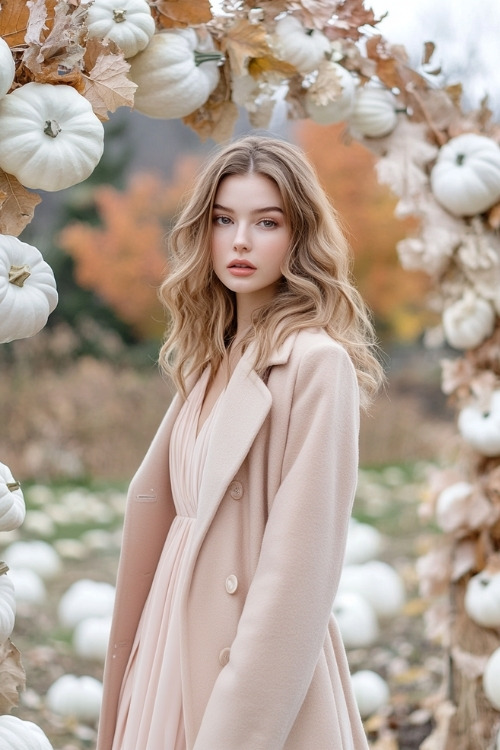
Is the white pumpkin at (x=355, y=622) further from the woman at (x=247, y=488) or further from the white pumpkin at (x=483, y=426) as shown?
the woman at (x=247, y=488)

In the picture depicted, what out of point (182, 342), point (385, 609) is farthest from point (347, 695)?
point (385, 609)

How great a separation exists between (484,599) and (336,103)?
1541 mm

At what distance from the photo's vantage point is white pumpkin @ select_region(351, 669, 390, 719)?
11.9ft

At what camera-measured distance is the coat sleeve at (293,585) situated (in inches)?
61.5

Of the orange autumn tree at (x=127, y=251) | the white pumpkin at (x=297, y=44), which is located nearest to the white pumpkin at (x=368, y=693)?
the white pumpkin at (x=297, y=44)

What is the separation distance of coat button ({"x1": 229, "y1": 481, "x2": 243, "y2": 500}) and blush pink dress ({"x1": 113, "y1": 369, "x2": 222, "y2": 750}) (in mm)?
118

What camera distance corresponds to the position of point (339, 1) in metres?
2.54

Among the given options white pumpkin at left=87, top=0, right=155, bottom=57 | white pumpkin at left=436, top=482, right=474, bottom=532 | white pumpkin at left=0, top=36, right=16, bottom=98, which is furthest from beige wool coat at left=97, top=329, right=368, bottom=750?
white pumpkin at left=436, top=482, right=474, bottom=532

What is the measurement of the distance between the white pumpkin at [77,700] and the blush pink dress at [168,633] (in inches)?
66.7

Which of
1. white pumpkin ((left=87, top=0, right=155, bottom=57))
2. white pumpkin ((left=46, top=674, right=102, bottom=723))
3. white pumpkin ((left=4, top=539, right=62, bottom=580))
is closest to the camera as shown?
white pumpkin ((left=87, top=0, right=155, bottom=57))

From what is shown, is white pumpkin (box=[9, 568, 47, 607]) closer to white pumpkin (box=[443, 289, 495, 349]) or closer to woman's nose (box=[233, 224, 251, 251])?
white pumpkin (box=[443, 289, 495, 349])

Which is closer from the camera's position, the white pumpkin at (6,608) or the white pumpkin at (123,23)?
the white pumpkin at (6,608)

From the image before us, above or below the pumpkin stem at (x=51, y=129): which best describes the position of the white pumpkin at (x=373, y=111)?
below

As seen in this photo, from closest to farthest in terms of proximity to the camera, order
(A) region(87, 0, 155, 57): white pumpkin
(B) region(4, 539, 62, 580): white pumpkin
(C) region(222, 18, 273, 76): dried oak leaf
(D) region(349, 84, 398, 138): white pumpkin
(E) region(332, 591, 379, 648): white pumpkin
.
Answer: (A) region(87, 0, 155, 57): white pumpkin < (C) region(222, 18, 273, 76): dried oak leaf < (D) region(349, 84, 398, 138): white pumpkin < (E) region(332, 591, 379, 648): white pumpkin < (B) region(4, 539, 62, 580): white pumpkin
